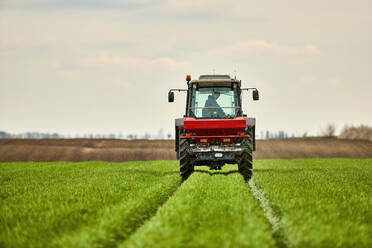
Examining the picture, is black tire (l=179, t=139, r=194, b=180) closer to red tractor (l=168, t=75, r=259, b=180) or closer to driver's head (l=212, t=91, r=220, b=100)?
red tractor (l=168, t=75, r=259, b=180)

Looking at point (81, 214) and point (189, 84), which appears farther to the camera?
point (189, 84)

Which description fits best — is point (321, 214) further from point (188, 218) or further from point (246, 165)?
point (246, 165)

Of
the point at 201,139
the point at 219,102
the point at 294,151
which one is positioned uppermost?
the point at 219,102

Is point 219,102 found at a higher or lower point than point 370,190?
higher

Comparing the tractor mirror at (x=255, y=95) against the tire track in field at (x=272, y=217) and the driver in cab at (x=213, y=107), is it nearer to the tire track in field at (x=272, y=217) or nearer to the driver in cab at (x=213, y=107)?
the driver in cab at (x=213, y=107)

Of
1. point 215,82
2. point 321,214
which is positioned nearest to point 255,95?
point 215,82

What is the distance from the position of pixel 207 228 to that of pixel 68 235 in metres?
2.19

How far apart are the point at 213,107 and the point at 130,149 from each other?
26.8 metres

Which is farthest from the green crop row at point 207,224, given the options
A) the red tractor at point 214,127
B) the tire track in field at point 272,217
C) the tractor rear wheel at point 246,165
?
the tractor rear wheel at point 246,165

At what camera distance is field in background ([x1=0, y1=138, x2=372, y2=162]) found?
3688 centimetres

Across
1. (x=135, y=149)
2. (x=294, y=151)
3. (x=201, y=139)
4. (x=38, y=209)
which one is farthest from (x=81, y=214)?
(x=294, y=151)

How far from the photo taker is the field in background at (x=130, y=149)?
36875 mm

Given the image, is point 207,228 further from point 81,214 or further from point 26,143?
point 26,143

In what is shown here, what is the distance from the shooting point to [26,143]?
4069 centimetres
